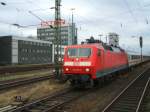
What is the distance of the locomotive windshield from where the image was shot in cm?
1835

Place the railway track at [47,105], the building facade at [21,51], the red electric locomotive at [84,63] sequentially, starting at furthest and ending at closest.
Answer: the building facade at [21,51], the red electric locomotive at [84,63], the railway track at [47,105]

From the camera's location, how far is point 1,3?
22.8m

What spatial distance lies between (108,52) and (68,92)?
18.9ft

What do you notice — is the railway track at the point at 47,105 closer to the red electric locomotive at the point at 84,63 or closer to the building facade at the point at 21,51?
the red electric locomotive at the point at 84,63

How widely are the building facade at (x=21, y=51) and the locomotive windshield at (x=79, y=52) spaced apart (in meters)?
58.9

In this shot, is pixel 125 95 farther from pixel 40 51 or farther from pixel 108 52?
pixel 40 51

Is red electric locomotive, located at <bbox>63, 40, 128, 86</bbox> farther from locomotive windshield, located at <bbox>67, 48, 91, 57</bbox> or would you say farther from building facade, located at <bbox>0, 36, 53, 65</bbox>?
building facade, located at <bbox>0, 36, 53, 65</bbox>

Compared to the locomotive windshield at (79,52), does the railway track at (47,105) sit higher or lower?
lower

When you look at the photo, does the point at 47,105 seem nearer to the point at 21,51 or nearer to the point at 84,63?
the point at 84,63

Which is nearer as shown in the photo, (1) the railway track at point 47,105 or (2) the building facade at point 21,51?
(1) the railway track at point 47,105

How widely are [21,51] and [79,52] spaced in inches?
2557

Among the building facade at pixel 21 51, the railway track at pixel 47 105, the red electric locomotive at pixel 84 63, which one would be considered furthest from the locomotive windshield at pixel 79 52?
the building facade at pixel 21 51

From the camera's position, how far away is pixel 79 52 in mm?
18609

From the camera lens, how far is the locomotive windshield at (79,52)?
60.2ft
